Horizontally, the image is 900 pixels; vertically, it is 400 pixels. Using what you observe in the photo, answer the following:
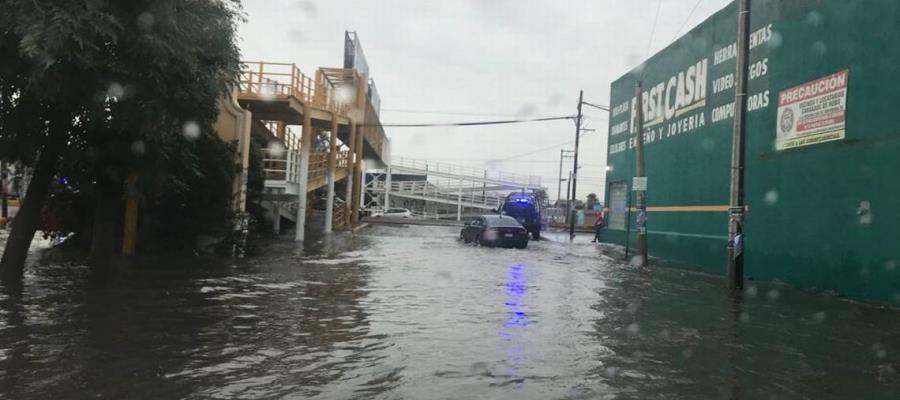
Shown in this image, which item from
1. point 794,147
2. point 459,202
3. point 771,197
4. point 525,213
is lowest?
point 525,213

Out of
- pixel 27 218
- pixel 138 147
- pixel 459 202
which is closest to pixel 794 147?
pixel 138 147

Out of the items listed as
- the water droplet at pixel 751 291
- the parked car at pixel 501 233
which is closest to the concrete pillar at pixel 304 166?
the parked car at pixel 501 233

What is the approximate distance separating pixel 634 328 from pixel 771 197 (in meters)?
8.36

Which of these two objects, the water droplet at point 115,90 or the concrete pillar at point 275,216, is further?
the concrete pillar at point 275,216

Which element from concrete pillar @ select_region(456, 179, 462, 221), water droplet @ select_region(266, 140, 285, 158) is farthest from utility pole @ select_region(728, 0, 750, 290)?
concrete pillar @ select_region(456, 179, 462, 221)

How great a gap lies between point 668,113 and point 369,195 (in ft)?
164

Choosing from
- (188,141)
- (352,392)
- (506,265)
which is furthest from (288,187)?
(352,392)

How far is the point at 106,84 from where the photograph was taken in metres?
9.31

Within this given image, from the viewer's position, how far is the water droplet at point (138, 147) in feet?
38.7

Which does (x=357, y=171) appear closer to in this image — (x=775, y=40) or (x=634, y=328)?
(x=775, y=40)

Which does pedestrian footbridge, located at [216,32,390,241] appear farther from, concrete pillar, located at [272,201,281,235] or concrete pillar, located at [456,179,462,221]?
concrete pillar, located at [456,179,462,221]

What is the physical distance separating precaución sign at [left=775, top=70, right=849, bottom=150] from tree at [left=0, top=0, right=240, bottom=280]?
11037mm

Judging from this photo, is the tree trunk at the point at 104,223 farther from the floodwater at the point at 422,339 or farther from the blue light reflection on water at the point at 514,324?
the blue light reflection on water at the point at 514,324

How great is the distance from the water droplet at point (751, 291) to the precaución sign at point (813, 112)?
3.14m
